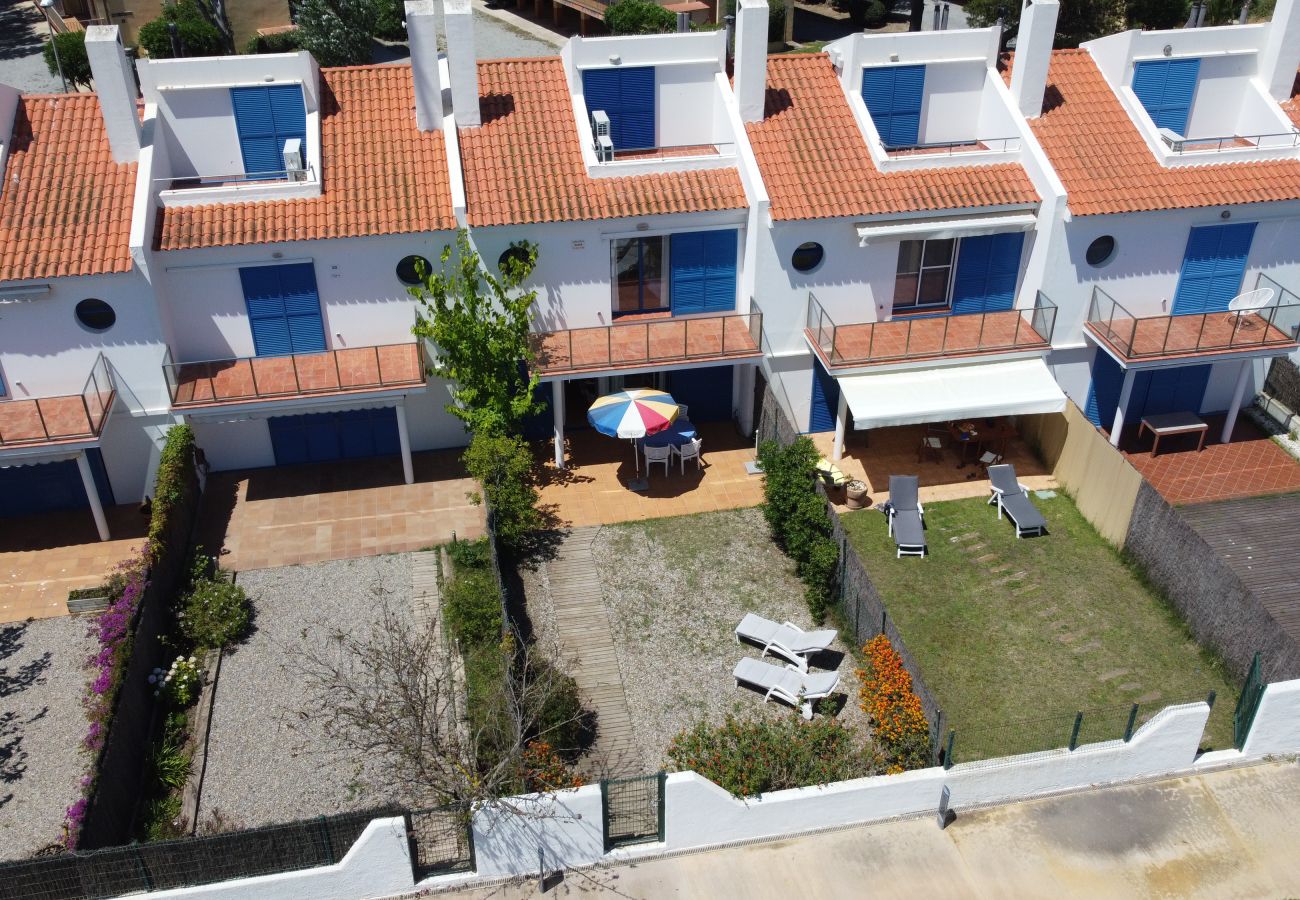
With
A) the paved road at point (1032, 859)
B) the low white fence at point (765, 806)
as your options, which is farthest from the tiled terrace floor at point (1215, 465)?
the paved road at point (1032, 859)

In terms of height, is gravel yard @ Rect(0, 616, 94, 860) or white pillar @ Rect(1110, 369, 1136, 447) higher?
white pillar @ Rect(1110, 369, 1136, 447)

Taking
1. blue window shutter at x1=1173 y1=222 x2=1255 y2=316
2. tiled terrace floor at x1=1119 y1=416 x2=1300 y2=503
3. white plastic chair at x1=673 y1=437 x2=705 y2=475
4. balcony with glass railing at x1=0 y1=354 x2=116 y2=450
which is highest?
blue window shutter at x1=1173 y1=222 x2=1255 y2=316

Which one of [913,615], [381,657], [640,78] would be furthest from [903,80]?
[381,657]

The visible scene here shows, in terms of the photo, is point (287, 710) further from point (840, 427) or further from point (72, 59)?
point (72, 59)

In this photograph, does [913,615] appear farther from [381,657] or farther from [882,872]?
[381,657]

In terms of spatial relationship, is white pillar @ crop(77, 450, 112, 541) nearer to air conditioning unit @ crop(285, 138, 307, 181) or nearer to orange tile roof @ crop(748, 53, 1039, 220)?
air conditioning unit @ crop(285, 138, 307, 181)

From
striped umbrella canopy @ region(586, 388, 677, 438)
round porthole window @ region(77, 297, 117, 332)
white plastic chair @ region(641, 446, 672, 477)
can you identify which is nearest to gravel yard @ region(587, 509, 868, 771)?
white plastic chair @ region(641, 446, 672, 477)
